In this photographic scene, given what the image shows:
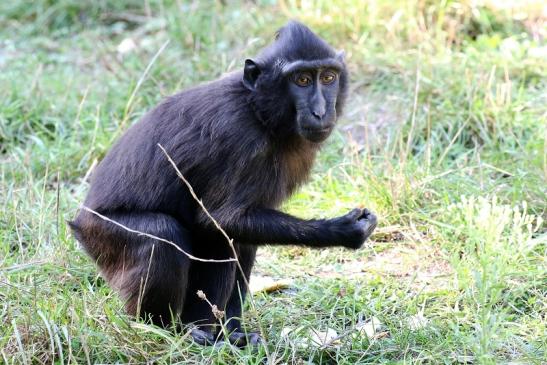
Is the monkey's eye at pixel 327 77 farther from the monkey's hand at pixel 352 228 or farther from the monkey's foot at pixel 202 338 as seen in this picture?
the monkey's foot at pixel 202 338

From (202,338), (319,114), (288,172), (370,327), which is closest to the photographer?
(319,114)

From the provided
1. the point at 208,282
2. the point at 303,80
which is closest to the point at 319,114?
the point at 303,80

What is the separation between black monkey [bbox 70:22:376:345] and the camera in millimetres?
5012

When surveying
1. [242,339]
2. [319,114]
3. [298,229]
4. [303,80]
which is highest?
[303,80]

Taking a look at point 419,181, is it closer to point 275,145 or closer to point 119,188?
point 275,145

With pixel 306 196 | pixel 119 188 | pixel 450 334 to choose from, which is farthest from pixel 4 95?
pixel 450 334

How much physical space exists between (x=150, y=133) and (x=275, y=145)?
0.70 metres

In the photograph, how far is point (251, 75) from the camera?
526 centimetres

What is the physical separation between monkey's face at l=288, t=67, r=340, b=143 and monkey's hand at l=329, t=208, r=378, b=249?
0.46 m

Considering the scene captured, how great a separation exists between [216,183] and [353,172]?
2.19 meters

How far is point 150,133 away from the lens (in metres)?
5.31

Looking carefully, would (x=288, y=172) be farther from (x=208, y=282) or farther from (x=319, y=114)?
(x=208, y=282)

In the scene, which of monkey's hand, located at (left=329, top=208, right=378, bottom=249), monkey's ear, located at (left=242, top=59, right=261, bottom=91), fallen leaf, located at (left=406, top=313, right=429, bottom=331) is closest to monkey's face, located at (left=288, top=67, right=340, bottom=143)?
monkey's ear, located at (left=242, top=59, right=261, bottom=91)

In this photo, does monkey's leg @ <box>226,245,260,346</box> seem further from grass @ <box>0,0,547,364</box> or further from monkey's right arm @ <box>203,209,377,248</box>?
monkey's right arm @ <box>203,209,377,248</box>
